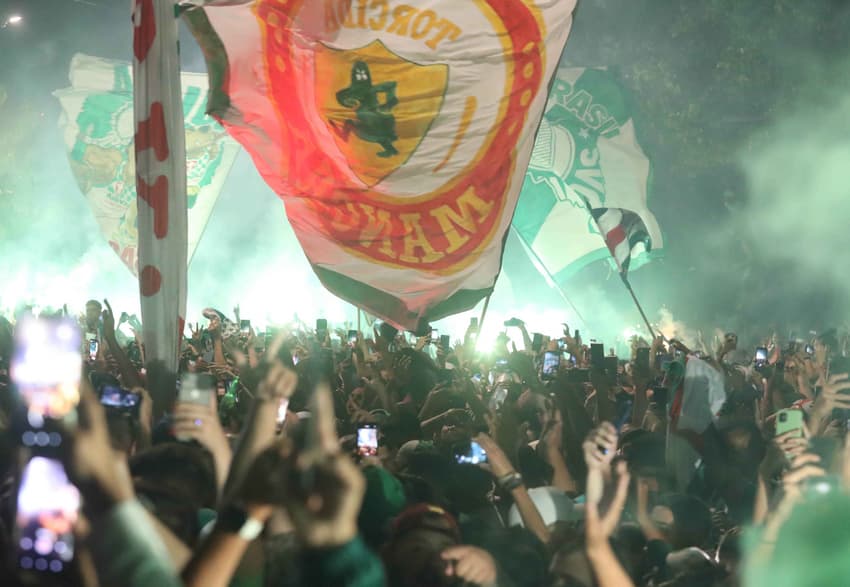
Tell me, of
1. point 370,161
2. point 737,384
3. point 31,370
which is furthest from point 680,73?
point 31,370

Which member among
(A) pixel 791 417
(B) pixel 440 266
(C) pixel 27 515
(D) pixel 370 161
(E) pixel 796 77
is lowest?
(A) pixel 791 417

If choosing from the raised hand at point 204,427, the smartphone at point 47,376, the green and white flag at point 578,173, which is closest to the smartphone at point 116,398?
the raised hand at point 204,427

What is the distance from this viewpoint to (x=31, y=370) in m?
1.71

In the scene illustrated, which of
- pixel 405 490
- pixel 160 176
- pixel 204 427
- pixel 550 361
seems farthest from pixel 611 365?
pixel 204 427

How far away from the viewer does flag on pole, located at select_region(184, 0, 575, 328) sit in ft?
21.2

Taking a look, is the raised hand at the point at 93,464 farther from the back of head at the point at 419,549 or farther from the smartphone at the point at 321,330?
the smartphone at the point at 321,330

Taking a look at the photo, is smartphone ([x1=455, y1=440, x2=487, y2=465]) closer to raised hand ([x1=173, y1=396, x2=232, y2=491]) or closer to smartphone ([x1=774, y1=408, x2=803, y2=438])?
smartphone ([x1=774, y1=408, x2=803, y2=438])

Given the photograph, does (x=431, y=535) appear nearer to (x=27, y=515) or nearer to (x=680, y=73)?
(x=27, y=515)

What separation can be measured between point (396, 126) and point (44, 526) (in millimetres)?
5590

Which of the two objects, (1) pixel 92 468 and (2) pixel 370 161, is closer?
(1) pixel 92 468

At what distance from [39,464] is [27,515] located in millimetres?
96

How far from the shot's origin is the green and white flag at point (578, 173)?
40.0 feet

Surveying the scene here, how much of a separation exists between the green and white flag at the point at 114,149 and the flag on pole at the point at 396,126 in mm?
3991

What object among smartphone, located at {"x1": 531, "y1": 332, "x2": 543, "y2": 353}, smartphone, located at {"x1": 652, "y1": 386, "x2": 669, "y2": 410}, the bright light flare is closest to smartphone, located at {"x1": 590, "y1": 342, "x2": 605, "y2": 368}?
smartphone, located at {"x1": 652, "y1": 386, "x2": 669, "y2": 410}
